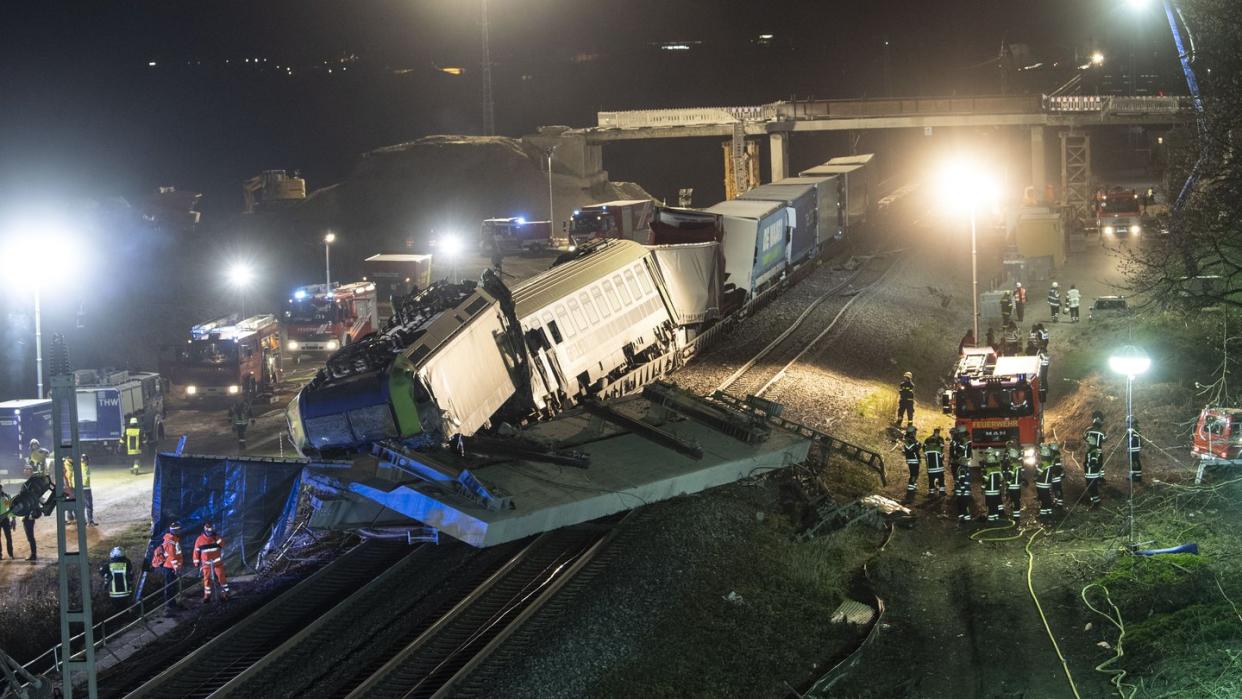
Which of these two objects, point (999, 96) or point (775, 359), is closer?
point (775, 359)

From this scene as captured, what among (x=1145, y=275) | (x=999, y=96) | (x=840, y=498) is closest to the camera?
(x=840, y=498)

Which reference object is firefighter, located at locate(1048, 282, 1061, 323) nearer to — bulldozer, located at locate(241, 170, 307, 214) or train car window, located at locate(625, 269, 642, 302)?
train car window, located at locate(625, 269, 642, 302)

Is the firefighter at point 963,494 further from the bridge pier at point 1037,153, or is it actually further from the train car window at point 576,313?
the bridge pier at point 1037,153

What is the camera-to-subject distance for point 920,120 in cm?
5691

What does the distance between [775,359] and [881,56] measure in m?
69.2

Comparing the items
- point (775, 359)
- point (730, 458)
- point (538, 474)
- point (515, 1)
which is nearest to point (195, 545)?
point (538, 474)

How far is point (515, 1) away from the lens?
294 ft

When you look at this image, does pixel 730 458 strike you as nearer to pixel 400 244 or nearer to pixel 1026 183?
pixel 400 244

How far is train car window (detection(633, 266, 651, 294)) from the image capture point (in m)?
26.8

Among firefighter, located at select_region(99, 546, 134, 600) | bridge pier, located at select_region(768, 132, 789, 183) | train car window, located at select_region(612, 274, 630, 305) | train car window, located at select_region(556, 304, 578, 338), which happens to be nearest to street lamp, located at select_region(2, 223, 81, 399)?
train car window, located at select_region(612, 274, 630, 305)

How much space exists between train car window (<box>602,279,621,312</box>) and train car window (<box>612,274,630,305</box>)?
21 centimetres

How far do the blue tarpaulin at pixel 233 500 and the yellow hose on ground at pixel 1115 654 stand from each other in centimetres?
1097

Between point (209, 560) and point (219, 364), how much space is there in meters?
17.4

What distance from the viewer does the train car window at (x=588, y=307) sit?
23734 millimetres
